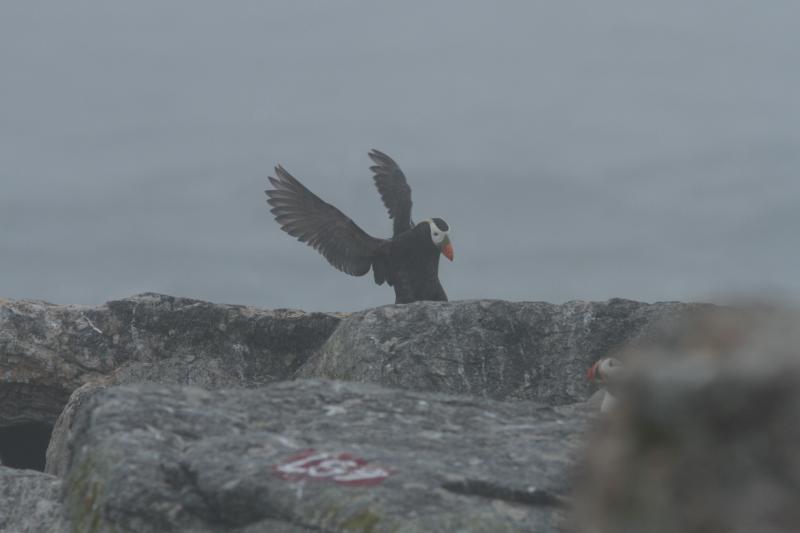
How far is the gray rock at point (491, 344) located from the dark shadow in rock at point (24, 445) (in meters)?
3.64

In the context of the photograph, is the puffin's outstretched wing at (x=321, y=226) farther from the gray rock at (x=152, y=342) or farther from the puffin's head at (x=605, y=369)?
the puffin's head at (x=605, y=369)

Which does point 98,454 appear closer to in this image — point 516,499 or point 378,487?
point 378,487

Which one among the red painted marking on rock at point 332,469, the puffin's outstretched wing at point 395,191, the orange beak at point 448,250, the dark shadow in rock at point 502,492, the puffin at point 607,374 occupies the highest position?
the puffin's outstretched wing at point 395,191

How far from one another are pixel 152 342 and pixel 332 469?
23.7 feet

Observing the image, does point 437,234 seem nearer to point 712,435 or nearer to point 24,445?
point 24,445

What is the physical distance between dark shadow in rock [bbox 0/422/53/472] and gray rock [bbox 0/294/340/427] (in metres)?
1.05

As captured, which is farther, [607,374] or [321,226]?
[321,226]

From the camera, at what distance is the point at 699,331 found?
2199 mm

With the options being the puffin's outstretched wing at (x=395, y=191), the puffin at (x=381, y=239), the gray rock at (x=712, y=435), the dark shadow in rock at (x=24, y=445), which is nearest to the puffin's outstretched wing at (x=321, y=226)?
the puffin at (x=381, y=239)

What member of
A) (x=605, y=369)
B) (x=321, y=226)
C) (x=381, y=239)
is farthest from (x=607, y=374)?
(x=321, y=226)

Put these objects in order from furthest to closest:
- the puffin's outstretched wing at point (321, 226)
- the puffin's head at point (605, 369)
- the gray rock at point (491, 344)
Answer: the puffin's outstretched wing at point (321, 226) → the gray rock at point (491, 344) → the puffin's head at point (605, 369)

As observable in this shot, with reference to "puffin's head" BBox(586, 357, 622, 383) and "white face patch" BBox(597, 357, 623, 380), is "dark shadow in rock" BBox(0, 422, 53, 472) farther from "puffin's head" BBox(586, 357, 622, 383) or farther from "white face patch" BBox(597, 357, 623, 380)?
"white face patch" BBox(597, 357, 623, 380)

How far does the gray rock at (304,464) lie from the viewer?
4.12m

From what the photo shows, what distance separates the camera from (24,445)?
41.5 feet
